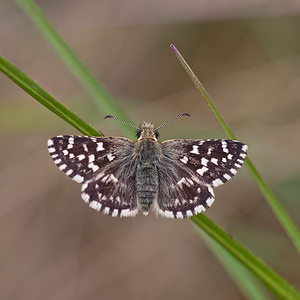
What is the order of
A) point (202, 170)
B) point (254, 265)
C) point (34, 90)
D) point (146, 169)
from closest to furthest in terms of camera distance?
point (254, 265) → point (34, 90) → point (202, 170) → point (146, 169)

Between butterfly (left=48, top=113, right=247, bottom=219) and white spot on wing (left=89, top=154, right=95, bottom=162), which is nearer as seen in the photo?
butterfly (left=48, top=113, right=247, bottom=219)

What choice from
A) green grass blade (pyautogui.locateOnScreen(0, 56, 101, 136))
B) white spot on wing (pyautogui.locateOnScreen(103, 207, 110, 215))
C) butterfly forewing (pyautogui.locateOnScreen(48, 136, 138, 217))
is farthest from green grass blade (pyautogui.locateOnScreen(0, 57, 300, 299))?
white spot on wing (pyautogui.locateOnScreen(103, 207, 110, 215))

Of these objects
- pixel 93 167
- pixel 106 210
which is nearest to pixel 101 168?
pixel 93 167

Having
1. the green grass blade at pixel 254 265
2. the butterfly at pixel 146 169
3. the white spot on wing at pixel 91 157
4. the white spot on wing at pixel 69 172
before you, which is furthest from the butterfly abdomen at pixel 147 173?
the green grass blade at pixel 254 265

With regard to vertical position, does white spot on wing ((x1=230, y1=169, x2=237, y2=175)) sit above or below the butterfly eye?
below

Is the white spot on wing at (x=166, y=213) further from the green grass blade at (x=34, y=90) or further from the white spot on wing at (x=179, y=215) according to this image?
the green grass blade at (x=34, y=90)

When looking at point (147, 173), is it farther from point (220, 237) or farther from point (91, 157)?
point (220, 237)

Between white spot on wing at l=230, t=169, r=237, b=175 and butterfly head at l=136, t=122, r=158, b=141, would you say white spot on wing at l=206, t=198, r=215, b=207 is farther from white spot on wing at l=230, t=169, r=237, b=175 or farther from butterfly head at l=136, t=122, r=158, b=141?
butterfly head at l=136, t=122, r=158, b=141
